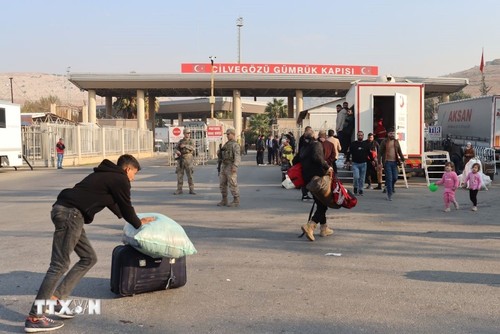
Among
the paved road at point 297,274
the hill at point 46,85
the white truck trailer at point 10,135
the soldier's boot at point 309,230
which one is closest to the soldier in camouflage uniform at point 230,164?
the paved road at point 297,274

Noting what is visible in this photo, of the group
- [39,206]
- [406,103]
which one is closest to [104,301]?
[39,206]

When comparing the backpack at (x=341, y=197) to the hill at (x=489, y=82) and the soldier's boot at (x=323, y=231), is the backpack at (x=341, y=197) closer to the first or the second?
the soldier's boot at (x=323, y=231)

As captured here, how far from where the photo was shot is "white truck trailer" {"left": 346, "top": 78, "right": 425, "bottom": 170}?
1723 cm

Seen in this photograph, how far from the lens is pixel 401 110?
17.1m

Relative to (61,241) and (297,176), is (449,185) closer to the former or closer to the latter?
(297,176)

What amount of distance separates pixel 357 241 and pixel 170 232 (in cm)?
403

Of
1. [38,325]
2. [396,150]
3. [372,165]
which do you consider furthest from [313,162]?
[372,165]

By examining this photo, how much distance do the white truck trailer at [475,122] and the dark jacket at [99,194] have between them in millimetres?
22489

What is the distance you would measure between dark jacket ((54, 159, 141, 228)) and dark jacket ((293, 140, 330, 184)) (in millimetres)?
4218

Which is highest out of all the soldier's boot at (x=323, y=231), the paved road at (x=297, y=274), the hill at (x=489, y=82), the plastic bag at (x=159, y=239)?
the hill at (x=489, y=82)

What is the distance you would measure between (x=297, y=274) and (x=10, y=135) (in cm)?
2310

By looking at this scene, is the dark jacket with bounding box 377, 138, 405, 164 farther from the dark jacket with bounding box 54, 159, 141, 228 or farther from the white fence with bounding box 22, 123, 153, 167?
the white fence with bounding box 22, 123, 153, 167

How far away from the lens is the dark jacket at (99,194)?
4.88 m

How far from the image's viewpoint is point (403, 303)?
5492 millimetres
